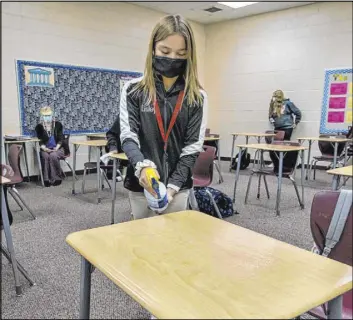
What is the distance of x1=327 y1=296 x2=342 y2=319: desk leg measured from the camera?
0.60m

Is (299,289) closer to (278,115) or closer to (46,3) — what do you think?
(46,3)

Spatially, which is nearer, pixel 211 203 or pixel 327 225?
pixel 327 225

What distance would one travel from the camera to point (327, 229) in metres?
1.01

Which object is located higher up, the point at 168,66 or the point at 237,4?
the point at 237,4

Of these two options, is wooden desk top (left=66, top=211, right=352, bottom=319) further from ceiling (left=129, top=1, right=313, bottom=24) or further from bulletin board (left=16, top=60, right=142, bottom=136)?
ceiling (left=129, top=1, right=313, bottom=24)

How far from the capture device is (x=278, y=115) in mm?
5715

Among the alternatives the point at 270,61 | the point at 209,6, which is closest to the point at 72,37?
the point at 209,6


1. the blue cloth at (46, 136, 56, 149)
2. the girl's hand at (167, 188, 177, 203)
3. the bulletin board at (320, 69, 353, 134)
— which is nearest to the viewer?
the girl's hand at (167, 188, 177, 203)

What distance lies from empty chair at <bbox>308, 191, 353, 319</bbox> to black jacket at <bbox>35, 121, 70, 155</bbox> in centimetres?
393

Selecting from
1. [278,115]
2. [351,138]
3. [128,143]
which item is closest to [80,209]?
[128,143]

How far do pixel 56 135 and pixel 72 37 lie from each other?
4.97 feet

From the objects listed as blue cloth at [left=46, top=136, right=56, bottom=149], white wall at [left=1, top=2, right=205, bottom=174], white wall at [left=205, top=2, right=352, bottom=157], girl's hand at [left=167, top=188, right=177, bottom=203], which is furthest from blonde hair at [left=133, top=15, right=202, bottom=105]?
white wall at [left=205, top=2, right=352, bottom=157]

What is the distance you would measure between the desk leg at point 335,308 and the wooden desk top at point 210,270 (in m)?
0.03

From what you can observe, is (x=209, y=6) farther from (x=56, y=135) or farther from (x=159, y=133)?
(x=159, y=133)
